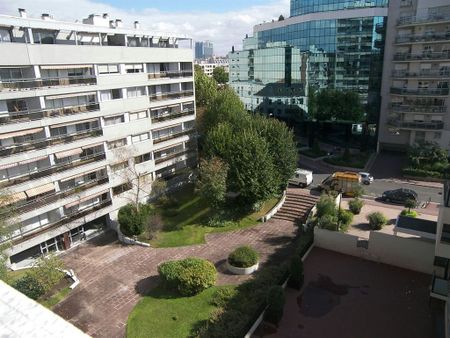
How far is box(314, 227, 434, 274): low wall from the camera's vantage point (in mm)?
27984

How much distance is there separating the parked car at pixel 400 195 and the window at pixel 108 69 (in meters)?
33.2

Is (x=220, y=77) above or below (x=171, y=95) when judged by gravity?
above

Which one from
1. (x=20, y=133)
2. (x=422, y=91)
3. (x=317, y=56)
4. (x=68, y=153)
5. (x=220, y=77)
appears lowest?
(x=68, y=153)

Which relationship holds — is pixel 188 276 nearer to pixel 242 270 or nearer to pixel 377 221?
pixel 242 270

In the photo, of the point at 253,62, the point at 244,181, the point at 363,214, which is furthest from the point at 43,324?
the point at 253,62

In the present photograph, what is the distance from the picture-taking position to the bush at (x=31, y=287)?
26.6 m

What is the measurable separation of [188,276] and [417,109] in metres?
44.9

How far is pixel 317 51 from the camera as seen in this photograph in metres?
66.4

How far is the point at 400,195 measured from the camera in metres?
40.6

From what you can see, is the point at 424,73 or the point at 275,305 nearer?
the point at 275,305

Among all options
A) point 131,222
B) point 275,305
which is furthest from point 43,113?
point 275,305

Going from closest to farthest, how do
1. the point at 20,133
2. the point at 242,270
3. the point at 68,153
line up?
the point at 242,270
the point at 20,133
the point at 68,153

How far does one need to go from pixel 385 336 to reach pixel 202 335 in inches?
447

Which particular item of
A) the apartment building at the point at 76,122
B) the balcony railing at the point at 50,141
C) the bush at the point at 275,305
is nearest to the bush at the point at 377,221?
the bush at the point at 275,305
